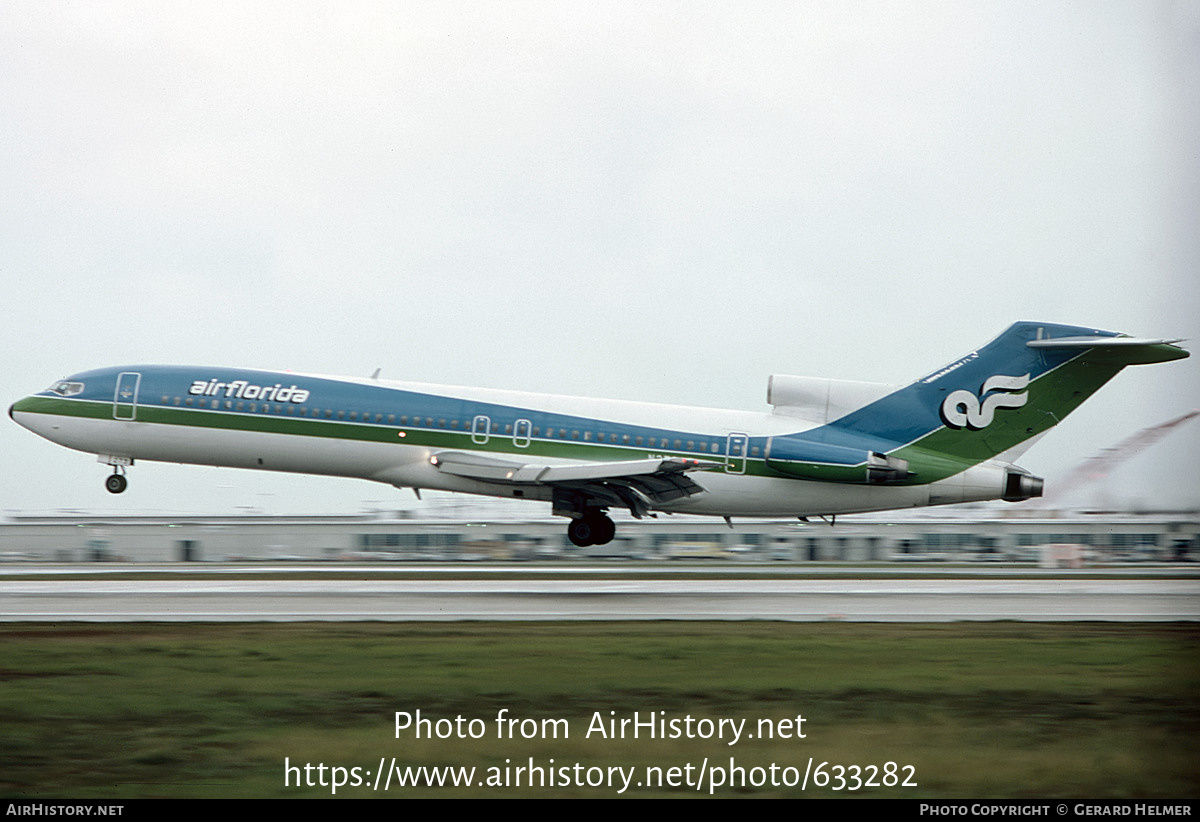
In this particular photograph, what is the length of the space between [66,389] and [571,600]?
1657 cm

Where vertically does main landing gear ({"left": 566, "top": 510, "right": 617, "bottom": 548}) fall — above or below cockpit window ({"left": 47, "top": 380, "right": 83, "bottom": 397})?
below

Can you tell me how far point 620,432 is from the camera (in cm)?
3177

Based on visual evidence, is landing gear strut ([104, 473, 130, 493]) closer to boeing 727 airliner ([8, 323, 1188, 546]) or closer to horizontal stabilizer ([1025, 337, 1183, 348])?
boeing 727 airliner ([8, 323, 1188, 546])

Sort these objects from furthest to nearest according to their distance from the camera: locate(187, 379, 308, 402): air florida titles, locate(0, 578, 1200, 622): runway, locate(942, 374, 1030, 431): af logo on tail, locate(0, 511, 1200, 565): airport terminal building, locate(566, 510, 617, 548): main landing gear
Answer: locate(0, 511, 1200, 565): airport terminal building < locate(566, 510, 617, 548): main landing gear < locate(942, 374, 1030, 431): af logo on tail < locate(187, 379, 308, 402): air florida titles < locate(0, 578, 1200, 622): runway

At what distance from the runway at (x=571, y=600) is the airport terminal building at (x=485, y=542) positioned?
19.0 metres

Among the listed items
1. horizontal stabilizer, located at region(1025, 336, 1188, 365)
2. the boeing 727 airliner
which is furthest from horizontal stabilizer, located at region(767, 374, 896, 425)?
horizontal stabilizer, located at region(1025, 336, 1188, 365)

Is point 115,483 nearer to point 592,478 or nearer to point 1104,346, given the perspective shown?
point 592,478

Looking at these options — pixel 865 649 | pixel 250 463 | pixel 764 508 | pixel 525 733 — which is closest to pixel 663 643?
pixel 865 649

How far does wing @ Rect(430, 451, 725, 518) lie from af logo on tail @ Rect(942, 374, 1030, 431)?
6.78m

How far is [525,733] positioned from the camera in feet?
38.2

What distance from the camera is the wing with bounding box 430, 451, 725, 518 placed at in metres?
30.2

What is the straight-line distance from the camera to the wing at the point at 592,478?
3017 cm

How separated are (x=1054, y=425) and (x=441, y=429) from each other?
17.1 meters

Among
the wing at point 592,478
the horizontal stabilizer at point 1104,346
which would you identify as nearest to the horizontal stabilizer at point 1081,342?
the horizontal stabilizer at point 1104,346
